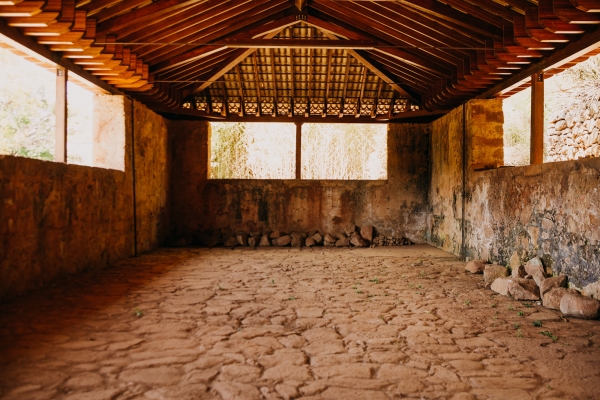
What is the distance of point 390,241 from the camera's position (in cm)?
1145

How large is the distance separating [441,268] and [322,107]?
18.2 ft

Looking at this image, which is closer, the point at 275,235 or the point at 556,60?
the point at 556,60

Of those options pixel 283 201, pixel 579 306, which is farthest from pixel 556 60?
pixel 283 201

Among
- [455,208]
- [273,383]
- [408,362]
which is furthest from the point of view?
[455,208]

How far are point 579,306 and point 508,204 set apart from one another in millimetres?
2813

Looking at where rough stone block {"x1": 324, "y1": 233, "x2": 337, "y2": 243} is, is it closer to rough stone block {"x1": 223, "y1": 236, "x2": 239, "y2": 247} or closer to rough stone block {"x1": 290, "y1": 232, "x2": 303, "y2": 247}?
rough stone block {"x1": 290, "y1": 232, "x2": 303, "y2": 247}

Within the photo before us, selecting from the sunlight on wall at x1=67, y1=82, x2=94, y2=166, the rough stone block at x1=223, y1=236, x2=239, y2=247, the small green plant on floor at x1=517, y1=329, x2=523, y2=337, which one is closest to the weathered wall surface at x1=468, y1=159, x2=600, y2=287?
the small green plant on floor at x1=517, y1=329, x2=523, y2=337

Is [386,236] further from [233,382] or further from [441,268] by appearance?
[233,382]

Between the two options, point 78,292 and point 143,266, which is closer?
point 78,292

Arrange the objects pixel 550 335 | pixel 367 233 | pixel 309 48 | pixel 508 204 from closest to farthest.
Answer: pixel 550 335 → pixel 508 204 → pixel 309 48 → pixel 367 233

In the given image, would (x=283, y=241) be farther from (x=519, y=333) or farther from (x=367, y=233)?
(x=519, y=333)

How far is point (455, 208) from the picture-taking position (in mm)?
9547

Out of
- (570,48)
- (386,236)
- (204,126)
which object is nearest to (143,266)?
(204,126)

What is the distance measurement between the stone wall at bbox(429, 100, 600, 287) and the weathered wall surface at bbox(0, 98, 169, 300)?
665cm
